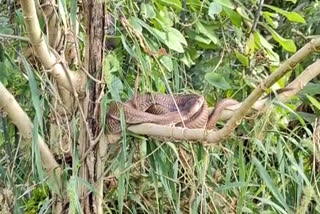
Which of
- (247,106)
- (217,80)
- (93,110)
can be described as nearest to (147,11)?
(217,80)

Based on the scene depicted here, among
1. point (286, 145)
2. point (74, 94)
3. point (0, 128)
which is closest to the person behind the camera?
point (74, 94)

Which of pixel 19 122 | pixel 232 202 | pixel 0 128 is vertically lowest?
pixel 232 202

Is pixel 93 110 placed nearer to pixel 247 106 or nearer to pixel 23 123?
pixel 23 123

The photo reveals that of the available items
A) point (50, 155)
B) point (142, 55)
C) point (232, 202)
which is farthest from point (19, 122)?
point (232, 202)

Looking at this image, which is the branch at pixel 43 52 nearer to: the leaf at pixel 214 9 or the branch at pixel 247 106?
the branch at pixel 247 106

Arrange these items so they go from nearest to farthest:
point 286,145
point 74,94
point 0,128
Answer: point 74,94
point 286,145
point 0,128

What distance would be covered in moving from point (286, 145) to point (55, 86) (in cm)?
42

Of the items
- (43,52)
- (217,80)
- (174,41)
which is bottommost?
(217,80)

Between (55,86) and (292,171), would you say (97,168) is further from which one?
(292,171)

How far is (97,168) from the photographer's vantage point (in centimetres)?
104

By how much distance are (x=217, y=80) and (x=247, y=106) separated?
48 centimetres

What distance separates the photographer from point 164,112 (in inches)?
42.1

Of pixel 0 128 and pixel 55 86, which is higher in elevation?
pixel 55 86

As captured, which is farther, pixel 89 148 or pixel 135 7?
pixel 135 7
